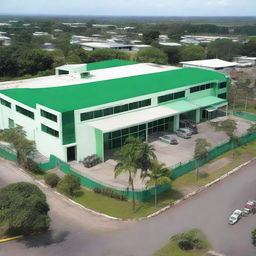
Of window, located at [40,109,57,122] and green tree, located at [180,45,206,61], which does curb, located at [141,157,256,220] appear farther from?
green tree, located at [180,45,206,61]

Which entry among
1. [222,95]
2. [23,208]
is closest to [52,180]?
[23,208]

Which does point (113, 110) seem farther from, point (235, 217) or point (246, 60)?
point (246, 60)

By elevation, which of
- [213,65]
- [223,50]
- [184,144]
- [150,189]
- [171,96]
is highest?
[171,96]

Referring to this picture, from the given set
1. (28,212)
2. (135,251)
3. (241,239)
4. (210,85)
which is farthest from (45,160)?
(210,85)

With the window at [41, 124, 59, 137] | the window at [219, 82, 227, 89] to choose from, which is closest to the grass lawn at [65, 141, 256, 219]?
the window at [41, 124, 59, 137]

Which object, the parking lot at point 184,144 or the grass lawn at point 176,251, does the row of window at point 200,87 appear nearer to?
the parking lot at point 184,144

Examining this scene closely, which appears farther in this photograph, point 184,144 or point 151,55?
point 151,55

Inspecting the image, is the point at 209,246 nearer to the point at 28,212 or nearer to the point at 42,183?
the point at 28,212

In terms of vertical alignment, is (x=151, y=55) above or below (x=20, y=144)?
above
